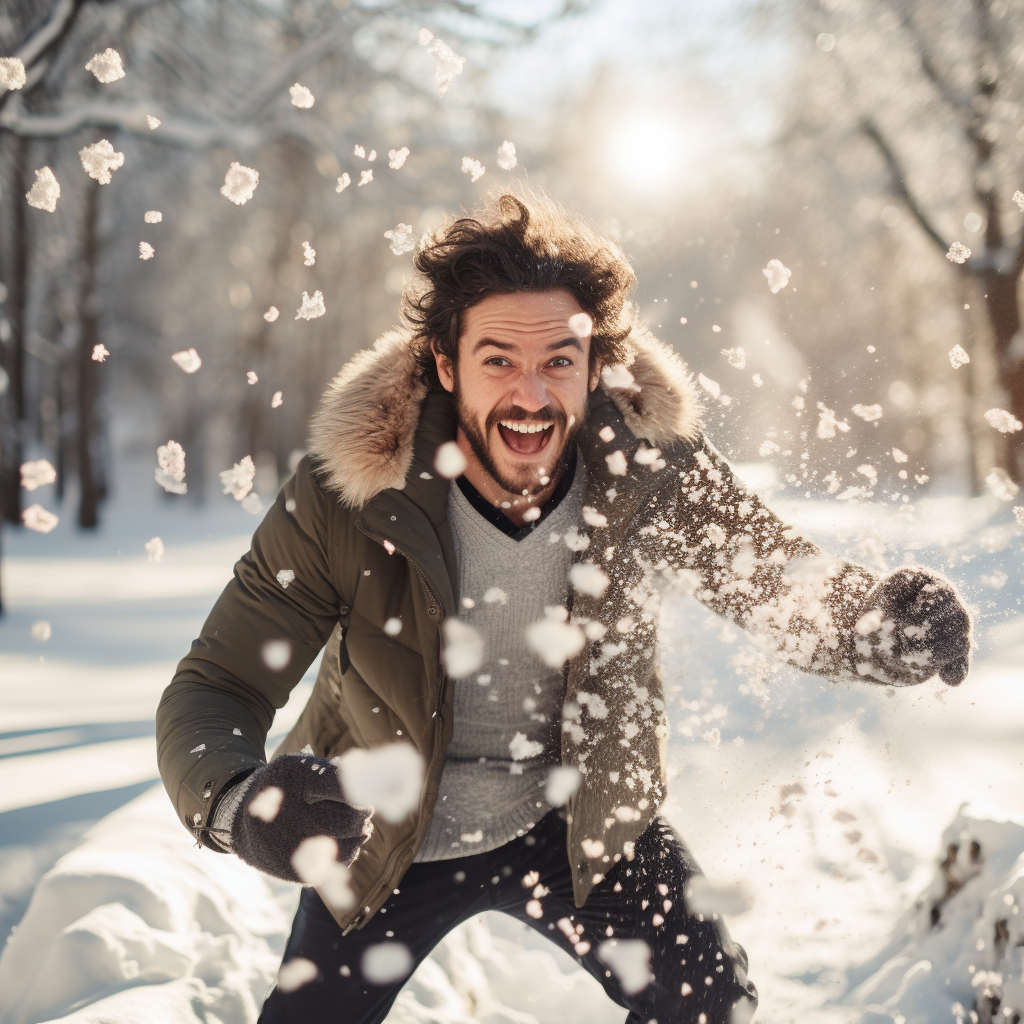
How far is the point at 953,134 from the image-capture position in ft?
35.1

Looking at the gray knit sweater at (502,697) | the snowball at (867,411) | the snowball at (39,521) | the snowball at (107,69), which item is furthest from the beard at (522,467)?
the snowball at (39,521)

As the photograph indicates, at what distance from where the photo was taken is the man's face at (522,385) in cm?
221

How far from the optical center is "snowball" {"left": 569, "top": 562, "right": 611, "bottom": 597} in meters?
2.09

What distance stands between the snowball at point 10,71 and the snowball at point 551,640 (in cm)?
559

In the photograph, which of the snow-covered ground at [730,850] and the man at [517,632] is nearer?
the man at [517,632]

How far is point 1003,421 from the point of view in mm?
10922

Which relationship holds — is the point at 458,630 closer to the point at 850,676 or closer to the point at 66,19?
the point at 850,676

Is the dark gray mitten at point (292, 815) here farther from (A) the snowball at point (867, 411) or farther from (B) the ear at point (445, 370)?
(A) the snowball at point (867, 411)

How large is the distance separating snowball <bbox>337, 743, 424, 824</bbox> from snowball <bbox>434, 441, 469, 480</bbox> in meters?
0.70

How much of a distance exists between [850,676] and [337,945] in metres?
1.39

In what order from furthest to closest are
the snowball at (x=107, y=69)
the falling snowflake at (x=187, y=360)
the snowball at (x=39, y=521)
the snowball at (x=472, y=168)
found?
the snowball at (x=39, y=521) < the snowball at (x=472, y=168) < the snowball at (x=107, y=69) < the falling snowflake at (x=187, y=360)

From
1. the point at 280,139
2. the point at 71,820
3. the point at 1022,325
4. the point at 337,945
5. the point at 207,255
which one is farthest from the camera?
the point at 207,255

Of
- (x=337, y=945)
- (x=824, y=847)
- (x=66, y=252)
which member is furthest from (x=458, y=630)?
(x=66, y=252)

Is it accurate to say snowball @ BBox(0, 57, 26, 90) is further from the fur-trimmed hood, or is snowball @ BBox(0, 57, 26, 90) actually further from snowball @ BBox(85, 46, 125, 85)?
the fur-trimmed hood
